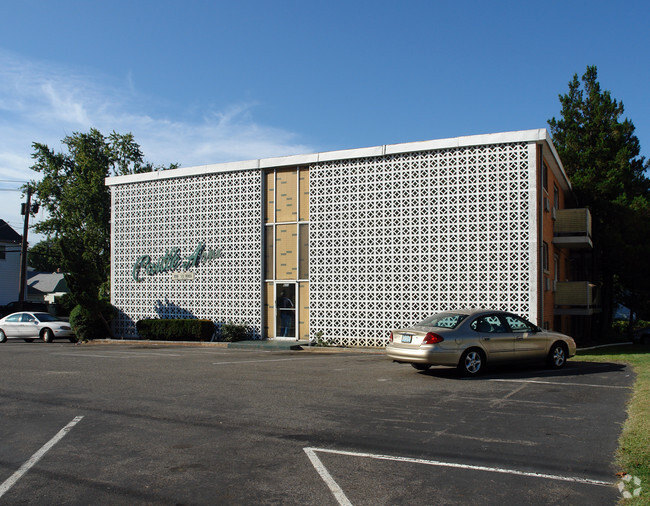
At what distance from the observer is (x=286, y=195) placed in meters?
22.2

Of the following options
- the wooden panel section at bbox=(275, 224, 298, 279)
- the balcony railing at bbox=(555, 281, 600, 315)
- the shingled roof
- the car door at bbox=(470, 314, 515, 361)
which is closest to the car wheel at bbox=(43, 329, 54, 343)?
the wooden panel section at bbox=(275, 224, 298, 279)

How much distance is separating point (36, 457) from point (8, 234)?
50590mm

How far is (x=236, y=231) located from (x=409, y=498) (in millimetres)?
18768

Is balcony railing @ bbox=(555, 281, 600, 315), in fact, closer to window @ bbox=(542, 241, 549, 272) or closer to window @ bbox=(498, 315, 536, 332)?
window @ bbox=(542, 241, 549, 272)

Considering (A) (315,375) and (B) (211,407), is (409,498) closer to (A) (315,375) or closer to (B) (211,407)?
(B) (211,407)

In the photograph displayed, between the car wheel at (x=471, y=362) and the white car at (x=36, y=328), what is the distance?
18.5 m

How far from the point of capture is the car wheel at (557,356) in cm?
1330

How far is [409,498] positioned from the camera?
4914 mm

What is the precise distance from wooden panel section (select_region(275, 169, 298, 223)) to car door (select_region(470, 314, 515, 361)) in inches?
422

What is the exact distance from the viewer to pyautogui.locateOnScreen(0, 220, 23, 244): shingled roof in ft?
163

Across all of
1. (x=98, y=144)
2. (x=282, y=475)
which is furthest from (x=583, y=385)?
(x=98, y=144)

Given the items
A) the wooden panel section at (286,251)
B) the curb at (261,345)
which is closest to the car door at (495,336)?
the curb at (261,345)

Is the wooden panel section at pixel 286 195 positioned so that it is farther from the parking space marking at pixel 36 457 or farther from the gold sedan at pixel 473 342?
the parking space marking at pixel 36 457

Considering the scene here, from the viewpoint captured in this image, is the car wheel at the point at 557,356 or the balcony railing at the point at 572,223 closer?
the car wheel at the point at 557,356
